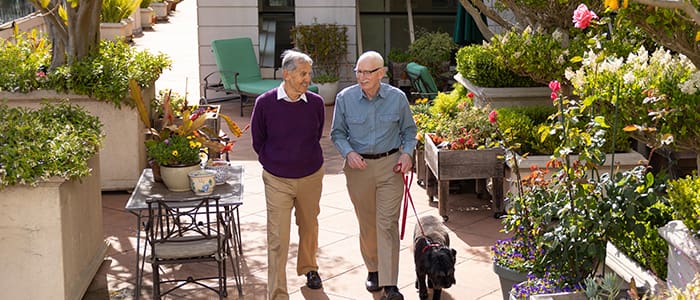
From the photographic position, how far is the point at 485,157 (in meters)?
8.80

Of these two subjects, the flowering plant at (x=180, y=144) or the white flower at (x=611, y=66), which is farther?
the flowering plant at (x=180, y=144)

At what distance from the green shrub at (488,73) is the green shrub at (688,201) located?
4928 mm

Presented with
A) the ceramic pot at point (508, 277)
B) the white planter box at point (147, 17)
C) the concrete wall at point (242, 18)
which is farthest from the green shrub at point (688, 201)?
the white planter box at point (147, 17)

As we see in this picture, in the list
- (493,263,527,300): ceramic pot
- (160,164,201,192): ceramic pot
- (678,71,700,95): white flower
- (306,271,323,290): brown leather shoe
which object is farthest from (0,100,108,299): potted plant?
(678,71,700,95): white flower

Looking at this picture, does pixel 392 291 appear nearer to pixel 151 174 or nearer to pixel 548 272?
pixel 548 272

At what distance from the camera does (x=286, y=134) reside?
643cm

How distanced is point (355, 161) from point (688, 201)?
2.36m

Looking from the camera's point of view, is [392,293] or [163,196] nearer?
[392,293]

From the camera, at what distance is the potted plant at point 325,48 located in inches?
624

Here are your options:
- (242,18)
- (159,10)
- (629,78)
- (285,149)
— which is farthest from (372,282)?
(159,10)

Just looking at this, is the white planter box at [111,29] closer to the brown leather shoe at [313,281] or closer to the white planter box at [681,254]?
the brown leather shoe at [313,281]

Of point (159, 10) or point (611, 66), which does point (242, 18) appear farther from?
point (159, 10)

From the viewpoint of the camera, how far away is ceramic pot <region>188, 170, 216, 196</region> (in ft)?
22.2

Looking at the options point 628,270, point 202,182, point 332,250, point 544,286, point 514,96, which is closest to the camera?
point 628,270
